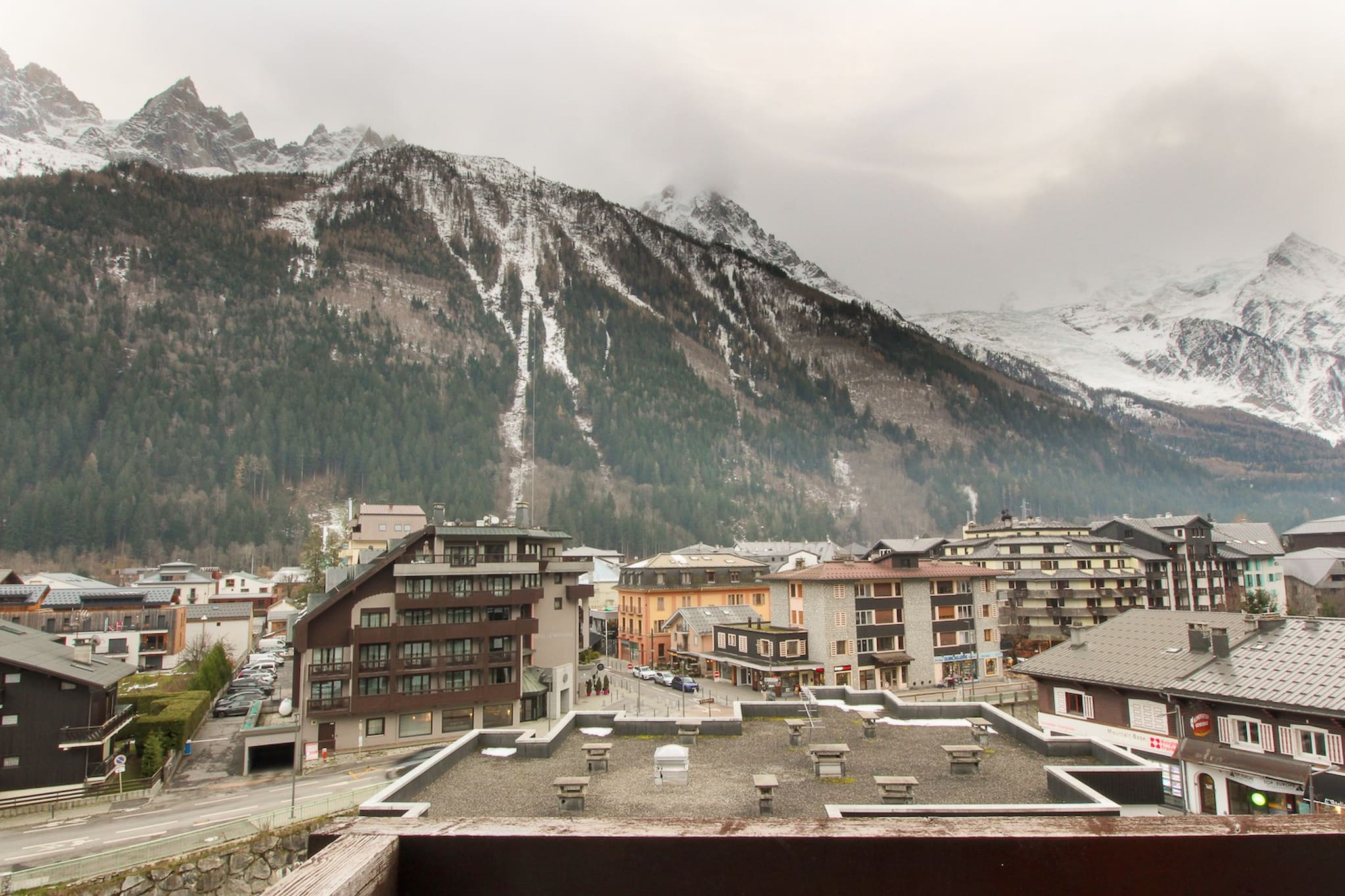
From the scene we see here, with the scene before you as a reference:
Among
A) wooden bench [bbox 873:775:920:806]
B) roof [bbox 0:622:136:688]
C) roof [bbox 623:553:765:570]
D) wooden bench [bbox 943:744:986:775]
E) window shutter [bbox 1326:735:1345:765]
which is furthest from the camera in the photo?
roof [bbox 623:553:765:570]

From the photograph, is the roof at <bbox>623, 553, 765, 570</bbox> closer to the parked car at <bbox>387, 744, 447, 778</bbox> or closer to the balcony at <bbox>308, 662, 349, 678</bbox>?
the parked car at <bbox>387, 744, 447, 778</bbox>

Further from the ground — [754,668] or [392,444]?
[392,444]

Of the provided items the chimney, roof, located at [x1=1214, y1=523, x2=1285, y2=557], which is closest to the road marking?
the chimney

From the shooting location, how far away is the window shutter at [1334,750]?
2061 centimetres

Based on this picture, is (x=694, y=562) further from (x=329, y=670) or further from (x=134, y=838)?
(x=134, y=838)

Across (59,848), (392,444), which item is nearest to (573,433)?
(392,444)

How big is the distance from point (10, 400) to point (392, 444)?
68750 millimetres

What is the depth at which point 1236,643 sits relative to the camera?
26844 millimetres

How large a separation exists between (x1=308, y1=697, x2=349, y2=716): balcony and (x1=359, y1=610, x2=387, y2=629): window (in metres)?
3.90

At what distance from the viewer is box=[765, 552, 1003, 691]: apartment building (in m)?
53.9

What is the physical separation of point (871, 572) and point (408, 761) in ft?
108

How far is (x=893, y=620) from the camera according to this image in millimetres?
55938

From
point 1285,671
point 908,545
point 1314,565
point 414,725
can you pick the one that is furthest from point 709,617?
point 1314,565

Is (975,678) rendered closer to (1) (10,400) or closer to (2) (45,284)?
(1) (10,400)
